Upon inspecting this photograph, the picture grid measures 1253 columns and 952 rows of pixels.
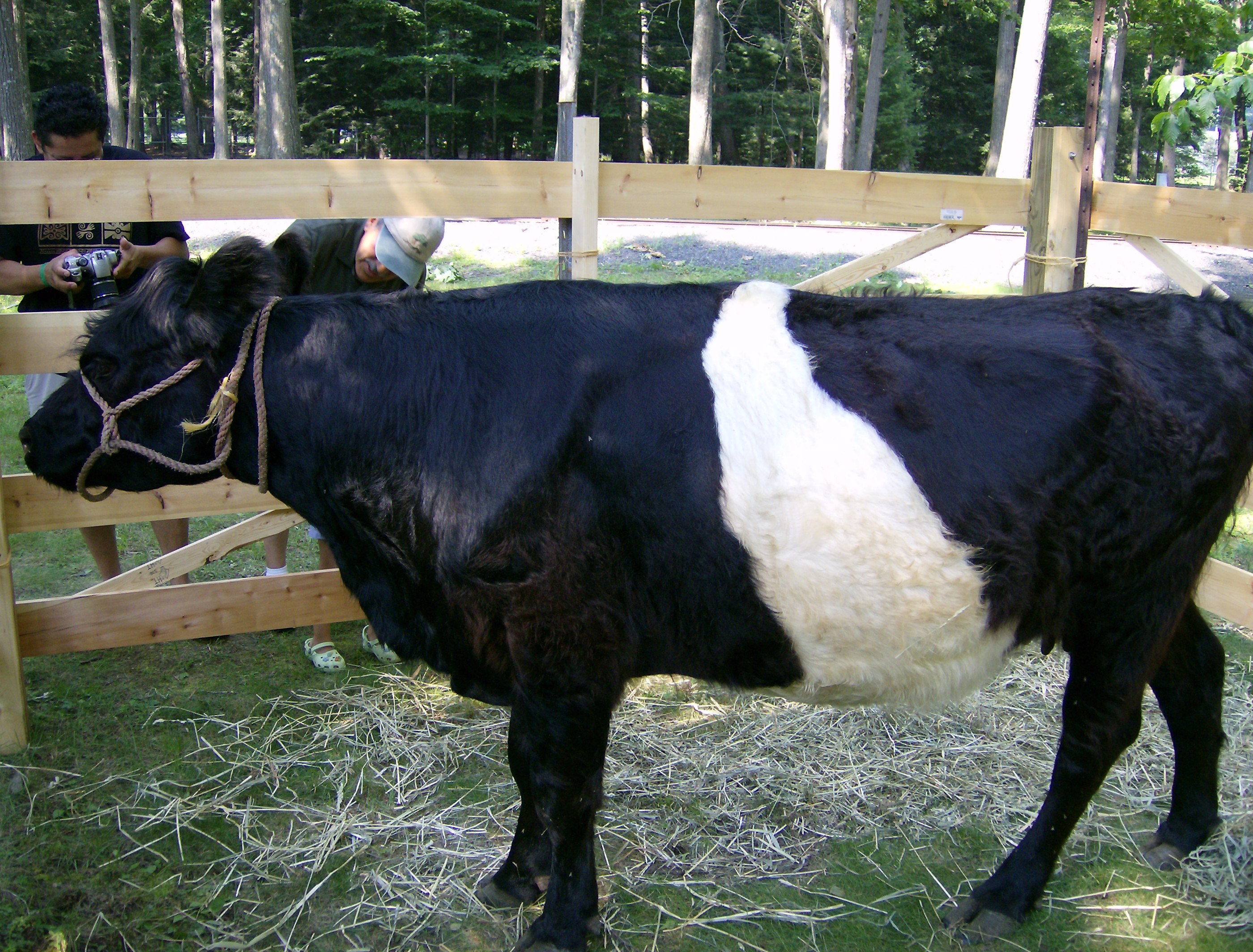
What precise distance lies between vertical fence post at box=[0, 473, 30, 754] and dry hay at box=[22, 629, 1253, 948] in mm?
386

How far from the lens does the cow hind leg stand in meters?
2.95

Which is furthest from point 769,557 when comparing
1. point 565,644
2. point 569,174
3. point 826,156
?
point 826,156

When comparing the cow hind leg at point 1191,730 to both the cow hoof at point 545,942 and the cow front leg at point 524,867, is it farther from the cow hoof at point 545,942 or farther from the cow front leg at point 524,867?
the cow front leg at point 524,867

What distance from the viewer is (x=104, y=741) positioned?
359 centimetres

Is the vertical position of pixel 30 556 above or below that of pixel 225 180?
below

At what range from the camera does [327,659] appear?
13.7ft

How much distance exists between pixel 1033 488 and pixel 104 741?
3507 millimetres

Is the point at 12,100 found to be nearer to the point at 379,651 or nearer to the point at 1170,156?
the point at 379,651

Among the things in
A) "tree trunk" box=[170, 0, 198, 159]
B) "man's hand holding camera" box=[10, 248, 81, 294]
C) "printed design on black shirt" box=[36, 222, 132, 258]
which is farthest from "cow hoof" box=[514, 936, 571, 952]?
"tree trunk" box=[170, 0, 198, 159]

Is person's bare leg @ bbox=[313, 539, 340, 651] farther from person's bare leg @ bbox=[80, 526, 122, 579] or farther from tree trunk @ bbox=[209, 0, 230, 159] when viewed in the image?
tree trunk @ bbox=[209, 0, 230, 159]

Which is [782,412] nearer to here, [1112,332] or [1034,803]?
[1112,332]

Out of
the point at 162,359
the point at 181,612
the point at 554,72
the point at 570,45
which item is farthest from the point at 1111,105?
the point at 162,359

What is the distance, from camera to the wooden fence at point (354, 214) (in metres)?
3.32

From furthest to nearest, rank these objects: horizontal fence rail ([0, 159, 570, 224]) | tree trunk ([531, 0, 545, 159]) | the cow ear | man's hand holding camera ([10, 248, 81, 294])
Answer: tree trunk ([531, 0, 545, 159])
man's hand holding camera ([10, 248, 81, 294])
horizontal fence rail ([0, 159, 570, 224])
the cow ear
